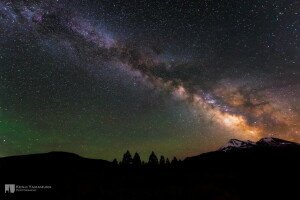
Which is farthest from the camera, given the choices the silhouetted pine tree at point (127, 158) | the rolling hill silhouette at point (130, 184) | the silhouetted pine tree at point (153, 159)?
the silhouetted pine tree at point (153, 159)

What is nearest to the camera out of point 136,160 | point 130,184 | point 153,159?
point 130,184

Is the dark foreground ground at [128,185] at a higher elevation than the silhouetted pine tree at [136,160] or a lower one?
lower

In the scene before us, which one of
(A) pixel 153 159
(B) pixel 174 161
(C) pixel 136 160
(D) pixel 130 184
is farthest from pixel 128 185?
(B) pixel 174 161

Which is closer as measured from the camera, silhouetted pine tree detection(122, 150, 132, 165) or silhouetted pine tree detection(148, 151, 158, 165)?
silhouetted pine tree detection(122, 150, 132, 165)

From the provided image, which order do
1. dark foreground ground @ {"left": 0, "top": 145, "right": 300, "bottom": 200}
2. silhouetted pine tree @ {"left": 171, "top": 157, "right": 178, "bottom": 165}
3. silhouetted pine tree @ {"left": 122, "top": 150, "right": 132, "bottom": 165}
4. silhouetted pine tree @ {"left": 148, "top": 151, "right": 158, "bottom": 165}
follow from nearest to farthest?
dark foreground ground @ {"left": 0, "top": 145, "right": 300, "bottom": 200}, silhouetted pine tree @ {"left": 122, "top": 150, "right": 132, "bottom": 165}, silhouetted pine tree @ {"left": 148, "top": 151, "right": 158, "bottom": 165}, silhouetted pine tree @ {"left": 171, "top": 157, "right": 178, "bottom": 165}

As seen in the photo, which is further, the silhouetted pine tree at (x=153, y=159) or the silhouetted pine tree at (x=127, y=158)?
the silhouetted pine tree at (x=153, y=159)

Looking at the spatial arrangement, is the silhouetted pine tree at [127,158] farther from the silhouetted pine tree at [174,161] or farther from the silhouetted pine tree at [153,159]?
the silhouetted pine tree at [174,161]

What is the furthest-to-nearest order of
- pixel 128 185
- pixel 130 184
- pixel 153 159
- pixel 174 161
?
pixel 174 161, pixel 153 159, pixel 130 184, pixel 128 185

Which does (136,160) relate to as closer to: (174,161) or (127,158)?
(127,158)

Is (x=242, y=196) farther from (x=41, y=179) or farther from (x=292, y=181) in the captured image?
(x=41, y=179)

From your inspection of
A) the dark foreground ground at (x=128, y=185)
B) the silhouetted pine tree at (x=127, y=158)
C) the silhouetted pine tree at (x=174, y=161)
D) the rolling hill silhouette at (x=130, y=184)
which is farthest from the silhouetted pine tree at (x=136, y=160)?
the dark foreground ground at (x=128, y=185)

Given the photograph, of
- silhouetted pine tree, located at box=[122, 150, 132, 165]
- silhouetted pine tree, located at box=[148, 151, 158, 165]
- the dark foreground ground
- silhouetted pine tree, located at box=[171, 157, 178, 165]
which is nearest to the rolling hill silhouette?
the dark foreground ground

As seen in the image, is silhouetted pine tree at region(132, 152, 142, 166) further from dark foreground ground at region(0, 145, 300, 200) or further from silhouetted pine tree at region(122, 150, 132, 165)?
dark foreground ground at region(0, 145, 300, 200)

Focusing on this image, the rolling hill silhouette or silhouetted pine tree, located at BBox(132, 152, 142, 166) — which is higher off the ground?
silhouetted pine tree, located at BBox(132, 152, 142, 166)
